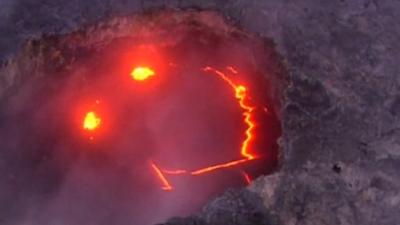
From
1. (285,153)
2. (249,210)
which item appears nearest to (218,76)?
(285,153)

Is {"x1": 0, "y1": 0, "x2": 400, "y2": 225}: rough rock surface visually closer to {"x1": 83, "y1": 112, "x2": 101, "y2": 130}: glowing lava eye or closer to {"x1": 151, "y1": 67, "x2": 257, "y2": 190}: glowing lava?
{"x1": 151, "y1": 67, "x2": 257, "y2": 190}: glowing lava

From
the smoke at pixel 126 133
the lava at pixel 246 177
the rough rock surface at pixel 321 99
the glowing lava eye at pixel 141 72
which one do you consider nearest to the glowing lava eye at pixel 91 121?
the smoke at pixel 126 133

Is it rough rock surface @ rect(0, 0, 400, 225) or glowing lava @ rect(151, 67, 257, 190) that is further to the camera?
glowing lava @ rect(151, 67, 257, 190)

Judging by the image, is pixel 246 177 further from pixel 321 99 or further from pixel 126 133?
pixel 126 133

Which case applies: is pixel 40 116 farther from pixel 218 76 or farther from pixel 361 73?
pixel 361 73

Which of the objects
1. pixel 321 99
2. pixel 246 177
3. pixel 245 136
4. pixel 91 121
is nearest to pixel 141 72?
pixel 91 121

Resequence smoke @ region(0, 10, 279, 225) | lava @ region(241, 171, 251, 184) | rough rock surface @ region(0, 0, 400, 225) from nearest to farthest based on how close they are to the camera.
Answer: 1. rough rock surface @ region(0, 0, 400, 225)
2. smoke @ region(0, 10, 279, 225)
3. lava @ region(241, 171, 251, 184)

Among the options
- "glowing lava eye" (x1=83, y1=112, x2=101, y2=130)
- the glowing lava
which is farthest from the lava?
"glowing lava eye" (x1=83, y1=112, x2=101, y2=130)
